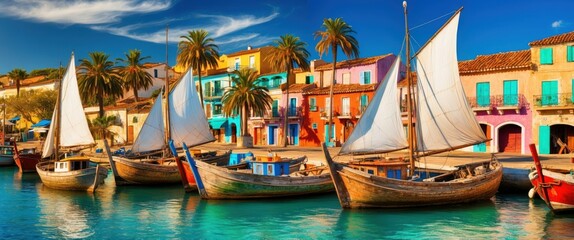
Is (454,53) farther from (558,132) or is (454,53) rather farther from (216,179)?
(558,132)

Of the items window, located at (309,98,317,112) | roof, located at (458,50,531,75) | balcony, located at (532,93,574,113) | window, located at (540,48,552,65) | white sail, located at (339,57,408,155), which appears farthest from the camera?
window, located at (309,98,317,112)

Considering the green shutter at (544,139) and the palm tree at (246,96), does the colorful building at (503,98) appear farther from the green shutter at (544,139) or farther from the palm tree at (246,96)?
the palm tree at (246,96)

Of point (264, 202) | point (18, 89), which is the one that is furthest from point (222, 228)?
point (18, 89)

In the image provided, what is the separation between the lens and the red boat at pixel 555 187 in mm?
21547

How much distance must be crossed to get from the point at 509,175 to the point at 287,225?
46.8 feet

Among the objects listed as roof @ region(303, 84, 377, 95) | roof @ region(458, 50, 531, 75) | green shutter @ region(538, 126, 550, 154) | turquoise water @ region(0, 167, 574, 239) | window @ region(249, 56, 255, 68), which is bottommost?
turquoise water @ region(0, 167, 574, 239)

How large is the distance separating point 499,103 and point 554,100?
413cm

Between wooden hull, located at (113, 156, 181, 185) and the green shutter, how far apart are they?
26.9m

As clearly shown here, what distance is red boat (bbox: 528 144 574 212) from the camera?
70.7ft

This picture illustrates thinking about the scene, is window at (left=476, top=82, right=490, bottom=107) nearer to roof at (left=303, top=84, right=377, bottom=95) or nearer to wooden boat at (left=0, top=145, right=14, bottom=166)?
roof at (left=303, top=84, right=377, bottom=95)

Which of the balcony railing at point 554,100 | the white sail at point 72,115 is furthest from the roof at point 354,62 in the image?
the white sail at point 72,115

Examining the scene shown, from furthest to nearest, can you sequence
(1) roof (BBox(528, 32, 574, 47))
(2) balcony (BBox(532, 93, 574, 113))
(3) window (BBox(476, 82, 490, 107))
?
(3) window (BBox(476, 82, 490, 107)) → (1) roof (BBox(528, 32, 574, 47)) → (2) balcony (BBox(532, 93, 574, 113))

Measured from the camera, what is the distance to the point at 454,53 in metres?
26.9

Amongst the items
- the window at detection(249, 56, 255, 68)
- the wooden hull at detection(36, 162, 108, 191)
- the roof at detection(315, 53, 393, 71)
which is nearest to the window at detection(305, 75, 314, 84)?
the roof at detection(315, 53, 393, 71)
